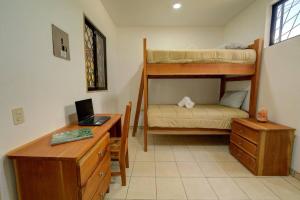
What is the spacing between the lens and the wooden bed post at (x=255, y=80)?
227 cm

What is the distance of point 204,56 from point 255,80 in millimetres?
963

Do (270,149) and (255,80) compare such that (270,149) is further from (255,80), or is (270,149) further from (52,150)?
(52,150)

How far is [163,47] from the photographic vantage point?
11.5 ft

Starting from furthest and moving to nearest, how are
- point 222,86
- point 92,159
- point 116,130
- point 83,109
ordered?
point 222,86
point 116,130
point 83,109
point 92,159

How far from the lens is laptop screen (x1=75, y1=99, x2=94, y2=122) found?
157 cm

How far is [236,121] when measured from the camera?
2.21 m

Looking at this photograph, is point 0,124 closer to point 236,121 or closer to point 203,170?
point 203,170

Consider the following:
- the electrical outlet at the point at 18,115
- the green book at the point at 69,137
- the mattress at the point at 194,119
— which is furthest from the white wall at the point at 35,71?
the mattress at the point at 194,119

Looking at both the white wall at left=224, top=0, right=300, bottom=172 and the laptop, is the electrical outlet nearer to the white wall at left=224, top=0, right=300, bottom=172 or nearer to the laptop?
the laptop

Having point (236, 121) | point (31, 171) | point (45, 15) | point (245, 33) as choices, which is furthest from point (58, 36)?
point (245, 33)

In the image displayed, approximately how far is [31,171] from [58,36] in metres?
1.17

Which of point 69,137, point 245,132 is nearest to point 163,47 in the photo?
point 245,132

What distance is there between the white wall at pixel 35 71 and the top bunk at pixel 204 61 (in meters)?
1.10

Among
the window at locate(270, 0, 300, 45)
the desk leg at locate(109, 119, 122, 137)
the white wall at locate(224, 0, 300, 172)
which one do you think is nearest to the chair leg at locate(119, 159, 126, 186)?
the desk leg at locate(109, 119, 122, 137)
